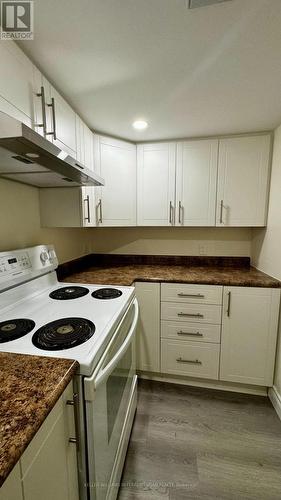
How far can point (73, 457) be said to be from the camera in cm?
73

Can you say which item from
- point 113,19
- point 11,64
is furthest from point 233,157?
point 11,64

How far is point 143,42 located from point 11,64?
0.56 meters

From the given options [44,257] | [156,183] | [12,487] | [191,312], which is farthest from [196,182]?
[12,487]

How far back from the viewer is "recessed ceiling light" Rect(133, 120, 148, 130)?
1682mm

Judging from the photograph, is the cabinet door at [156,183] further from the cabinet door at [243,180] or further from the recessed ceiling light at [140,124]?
the cabinet door at [243,180]

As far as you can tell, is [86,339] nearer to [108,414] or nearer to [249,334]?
[108,414]

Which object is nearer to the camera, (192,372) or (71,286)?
(71,286)

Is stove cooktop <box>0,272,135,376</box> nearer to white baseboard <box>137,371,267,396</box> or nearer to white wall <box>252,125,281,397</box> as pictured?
white baseboard <box>137,371,267,396</box>

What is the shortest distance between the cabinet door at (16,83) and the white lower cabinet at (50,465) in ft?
3.56

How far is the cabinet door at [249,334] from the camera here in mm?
1701


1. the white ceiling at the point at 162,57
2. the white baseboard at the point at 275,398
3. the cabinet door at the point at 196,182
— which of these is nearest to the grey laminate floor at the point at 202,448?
the white baseboard at the point at 275,398

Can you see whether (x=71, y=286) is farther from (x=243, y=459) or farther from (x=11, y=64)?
(x=243, y=459)

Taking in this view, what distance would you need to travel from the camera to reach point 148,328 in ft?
6.25

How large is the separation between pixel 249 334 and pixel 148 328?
0.82m
